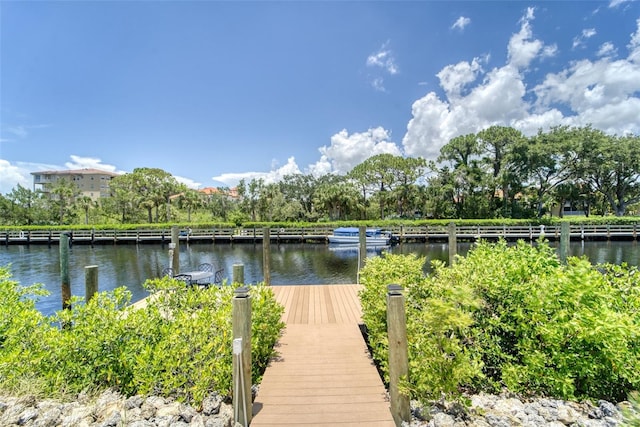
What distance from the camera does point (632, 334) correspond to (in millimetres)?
2605

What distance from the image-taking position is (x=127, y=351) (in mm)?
3221

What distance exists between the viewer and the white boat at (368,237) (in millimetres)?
Result: 20500

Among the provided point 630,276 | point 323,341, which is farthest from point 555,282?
point 323,341

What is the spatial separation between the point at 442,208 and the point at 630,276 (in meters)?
29.2

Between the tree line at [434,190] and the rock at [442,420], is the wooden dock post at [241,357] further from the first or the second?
the tree line at [434,190]

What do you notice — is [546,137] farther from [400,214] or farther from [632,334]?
[632,334]

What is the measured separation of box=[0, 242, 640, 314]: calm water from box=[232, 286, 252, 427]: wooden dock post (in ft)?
28.2

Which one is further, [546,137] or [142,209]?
[142,209]

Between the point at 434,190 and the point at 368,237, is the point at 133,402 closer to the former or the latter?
the point at 368,237

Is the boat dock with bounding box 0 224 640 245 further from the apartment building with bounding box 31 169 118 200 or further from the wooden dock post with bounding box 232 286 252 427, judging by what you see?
the apartment building with bounding box 31 169 118 200

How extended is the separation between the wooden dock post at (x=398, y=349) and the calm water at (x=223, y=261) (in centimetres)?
896

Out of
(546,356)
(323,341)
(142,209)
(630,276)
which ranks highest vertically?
(142,209)

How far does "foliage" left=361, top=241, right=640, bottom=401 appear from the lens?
2.61 metres

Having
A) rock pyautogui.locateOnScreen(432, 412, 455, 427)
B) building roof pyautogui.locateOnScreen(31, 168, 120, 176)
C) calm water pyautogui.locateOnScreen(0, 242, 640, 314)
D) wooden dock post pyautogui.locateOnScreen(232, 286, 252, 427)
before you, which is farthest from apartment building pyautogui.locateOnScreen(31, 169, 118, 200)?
rock pyautogui.locateOnScreen(432, 412, 455, 427)
